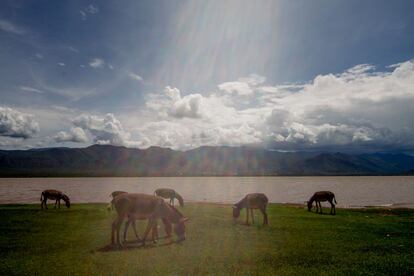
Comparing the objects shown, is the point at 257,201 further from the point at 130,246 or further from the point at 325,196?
the point at 325,196

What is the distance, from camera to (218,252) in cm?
1509

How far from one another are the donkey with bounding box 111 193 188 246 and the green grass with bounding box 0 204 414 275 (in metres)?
1.13

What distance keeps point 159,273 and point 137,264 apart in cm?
154

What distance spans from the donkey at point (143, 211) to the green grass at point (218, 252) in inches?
44.5

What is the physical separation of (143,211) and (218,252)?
16.1 ft

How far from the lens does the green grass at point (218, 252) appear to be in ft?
40.7

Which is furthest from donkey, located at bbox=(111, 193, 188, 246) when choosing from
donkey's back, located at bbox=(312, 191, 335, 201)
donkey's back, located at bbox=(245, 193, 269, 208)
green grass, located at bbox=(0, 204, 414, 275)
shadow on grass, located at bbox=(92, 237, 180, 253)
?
donkey's back, located at bbox=(312, 191, 335, 201)

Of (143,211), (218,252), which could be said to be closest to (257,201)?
(218,252)

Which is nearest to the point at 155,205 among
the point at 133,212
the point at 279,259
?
the point at 133,212

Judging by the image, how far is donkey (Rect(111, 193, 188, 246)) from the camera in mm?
16344

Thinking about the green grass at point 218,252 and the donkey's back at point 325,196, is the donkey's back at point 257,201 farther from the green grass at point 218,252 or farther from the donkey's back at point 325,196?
the donkey's back at point 325,196

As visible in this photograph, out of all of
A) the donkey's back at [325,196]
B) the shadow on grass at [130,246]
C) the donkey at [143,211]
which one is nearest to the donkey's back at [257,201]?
the donkey at [143,211]

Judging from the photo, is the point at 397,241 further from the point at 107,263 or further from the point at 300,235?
the point at 107,263

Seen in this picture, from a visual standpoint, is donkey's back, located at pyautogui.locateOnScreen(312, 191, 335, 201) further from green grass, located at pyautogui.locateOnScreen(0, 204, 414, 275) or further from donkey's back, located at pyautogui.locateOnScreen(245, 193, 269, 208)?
donkey's back, located at pyautogui.locateOnScreen(245, 193, 269, 208)
